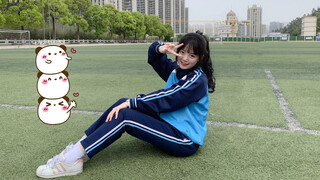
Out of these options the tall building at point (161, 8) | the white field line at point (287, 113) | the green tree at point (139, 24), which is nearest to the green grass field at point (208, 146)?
the white field line at point (287, 113)

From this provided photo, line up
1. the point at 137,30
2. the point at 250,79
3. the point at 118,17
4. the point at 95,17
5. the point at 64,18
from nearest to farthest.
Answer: the point at 250,79, the point at 64,18, the point at 95,17, the point at 118,17, the point at 137,30

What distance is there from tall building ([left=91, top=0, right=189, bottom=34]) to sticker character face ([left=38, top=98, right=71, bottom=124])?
110m

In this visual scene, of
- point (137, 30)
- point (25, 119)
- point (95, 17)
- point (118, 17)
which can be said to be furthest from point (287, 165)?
point (137, 30)

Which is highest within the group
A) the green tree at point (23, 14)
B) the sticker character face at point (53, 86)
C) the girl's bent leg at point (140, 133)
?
the green tree at point (23, 14)

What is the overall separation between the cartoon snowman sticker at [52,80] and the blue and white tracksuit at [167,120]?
0.33 m

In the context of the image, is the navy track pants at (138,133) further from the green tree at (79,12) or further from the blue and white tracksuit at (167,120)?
the green tree at (79,12)

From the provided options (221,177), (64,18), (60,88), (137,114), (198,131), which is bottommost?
(221,177)

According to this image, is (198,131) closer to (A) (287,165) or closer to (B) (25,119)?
(A) (287,165)

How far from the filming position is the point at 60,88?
7.66 feet

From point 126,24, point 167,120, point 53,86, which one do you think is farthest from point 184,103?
point 126,24

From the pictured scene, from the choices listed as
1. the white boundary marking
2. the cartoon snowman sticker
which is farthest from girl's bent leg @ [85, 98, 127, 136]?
the white boundary marking

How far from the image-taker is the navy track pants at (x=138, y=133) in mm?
2188

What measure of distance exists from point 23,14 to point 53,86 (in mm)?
36405

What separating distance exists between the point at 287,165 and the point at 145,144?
3.93 ft
